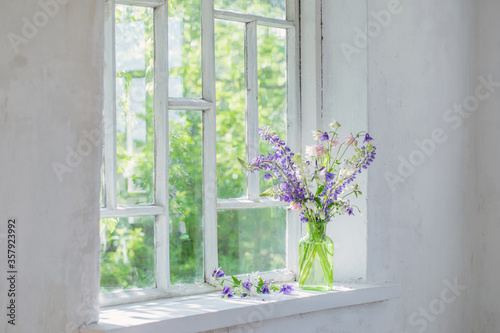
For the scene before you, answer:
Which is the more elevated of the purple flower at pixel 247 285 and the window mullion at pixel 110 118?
the window mullion at pixel 110 118

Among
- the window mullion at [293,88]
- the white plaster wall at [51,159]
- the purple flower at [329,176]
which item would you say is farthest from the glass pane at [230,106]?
the white plaster wall at [51,159]

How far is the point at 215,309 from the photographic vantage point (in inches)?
75.5

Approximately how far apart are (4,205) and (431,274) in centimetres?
184

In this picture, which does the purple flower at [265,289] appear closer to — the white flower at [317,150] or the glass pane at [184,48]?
the white flower at [317,150]

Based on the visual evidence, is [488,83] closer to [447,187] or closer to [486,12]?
[486,12]

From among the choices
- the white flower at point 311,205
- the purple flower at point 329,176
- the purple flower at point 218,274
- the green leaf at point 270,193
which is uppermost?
the purple flower at point 329,176

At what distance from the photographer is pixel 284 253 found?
8.23 feet

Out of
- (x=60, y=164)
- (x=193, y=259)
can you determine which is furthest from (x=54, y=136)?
(x=193, y=259)

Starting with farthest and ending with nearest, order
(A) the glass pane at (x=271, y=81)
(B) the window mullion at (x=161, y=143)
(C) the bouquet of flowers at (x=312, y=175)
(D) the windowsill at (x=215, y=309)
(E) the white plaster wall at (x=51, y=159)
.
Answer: (A) the glass pane at (x=271, y=81), (C) the bouquet of flowers at (x=312, y=175), (B) the window mullion at (x=161, y=143), (D) the windowsill at (x=215, y=309), (E) the white plaster wall at (x=51, y=159)

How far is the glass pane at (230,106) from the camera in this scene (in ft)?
7.66

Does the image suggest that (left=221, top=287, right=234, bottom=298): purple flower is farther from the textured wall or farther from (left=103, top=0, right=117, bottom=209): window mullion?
the textured wall

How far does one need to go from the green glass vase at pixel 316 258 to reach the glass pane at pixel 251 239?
200 mm

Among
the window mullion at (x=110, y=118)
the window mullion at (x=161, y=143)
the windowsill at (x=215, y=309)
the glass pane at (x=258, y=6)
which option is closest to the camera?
the windowsill at (x=215, y=309)

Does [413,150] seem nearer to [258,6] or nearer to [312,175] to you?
[312,175]
